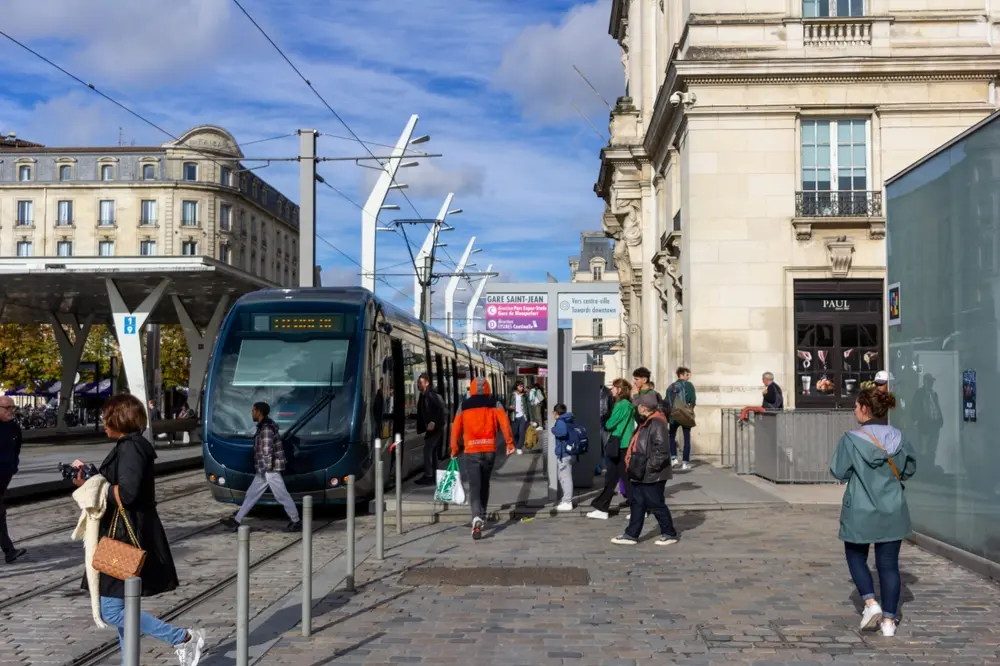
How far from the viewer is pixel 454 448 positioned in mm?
12961

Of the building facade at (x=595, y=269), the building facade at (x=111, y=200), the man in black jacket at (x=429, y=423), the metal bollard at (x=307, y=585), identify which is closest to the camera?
the metal bollard at (x=307, y=585)

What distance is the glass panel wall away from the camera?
9.28m

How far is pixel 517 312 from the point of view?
50.2 feet

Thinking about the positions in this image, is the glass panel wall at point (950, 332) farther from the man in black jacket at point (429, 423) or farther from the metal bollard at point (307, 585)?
the man in black jacket at point (429, 423)

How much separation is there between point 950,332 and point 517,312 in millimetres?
6352

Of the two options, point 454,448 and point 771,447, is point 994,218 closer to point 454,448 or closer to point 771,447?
point 454,448

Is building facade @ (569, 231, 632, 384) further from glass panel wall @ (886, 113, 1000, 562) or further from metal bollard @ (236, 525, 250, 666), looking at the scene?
metal bollard @ (236, 525, 250, 666)

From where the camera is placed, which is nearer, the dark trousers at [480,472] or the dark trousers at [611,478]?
the dark trousers at [480,472]

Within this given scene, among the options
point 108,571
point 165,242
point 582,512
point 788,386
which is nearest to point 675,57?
point 788,386

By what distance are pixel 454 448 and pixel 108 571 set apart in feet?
23.7

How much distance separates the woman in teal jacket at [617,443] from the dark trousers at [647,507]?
66.8 inches

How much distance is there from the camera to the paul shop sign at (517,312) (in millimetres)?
15180

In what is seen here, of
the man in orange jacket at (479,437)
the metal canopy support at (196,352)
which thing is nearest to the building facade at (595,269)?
the metal canopy support at (196,352)

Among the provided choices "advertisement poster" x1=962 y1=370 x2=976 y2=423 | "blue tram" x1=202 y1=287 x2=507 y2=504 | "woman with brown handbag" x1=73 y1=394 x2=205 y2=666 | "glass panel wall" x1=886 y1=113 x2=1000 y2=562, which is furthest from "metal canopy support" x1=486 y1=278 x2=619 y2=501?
"woman with brown handbag" x1=73 y1=394 x2=205 y2=666
